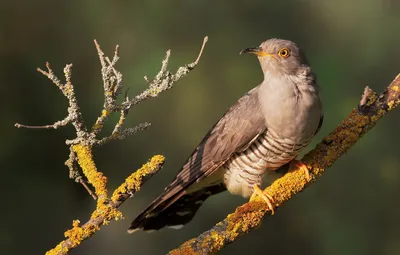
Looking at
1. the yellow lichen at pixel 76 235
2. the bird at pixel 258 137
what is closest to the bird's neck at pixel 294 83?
the bird at pixel 258 137

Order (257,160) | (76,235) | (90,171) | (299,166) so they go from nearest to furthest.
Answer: (76,235)
(90,171)
(299,166)
(257,160)

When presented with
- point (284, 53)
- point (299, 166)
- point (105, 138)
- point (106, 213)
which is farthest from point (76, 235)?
point (284, 53)

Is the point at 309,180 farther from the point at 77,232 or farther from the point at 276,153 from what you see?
the point at 77,232

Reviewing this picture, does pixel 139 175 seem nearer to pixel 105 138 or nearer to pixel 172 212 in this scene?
pixel 105 138

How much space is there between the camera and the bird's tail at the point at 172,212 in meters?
1.73

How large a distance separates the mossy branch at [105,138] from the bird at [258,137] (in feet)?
1.63

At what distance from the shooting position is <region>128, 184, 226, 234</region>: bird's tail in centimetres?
173

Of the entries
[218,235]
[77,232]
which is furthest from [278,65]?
[77,232]

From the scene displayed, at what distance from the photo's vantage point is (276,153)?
1752 mm

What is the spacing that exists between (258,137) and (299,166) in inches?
6.0

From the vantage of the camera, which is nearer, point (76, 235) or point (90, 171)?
point (76, 235)

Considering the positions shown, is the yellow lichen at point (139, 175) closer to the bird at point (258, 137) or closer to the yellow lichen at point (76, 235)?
the yellow lichen at point (76, 235)

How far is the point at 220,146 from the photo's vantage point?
1829mm

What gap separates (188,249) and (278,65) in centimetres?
65
